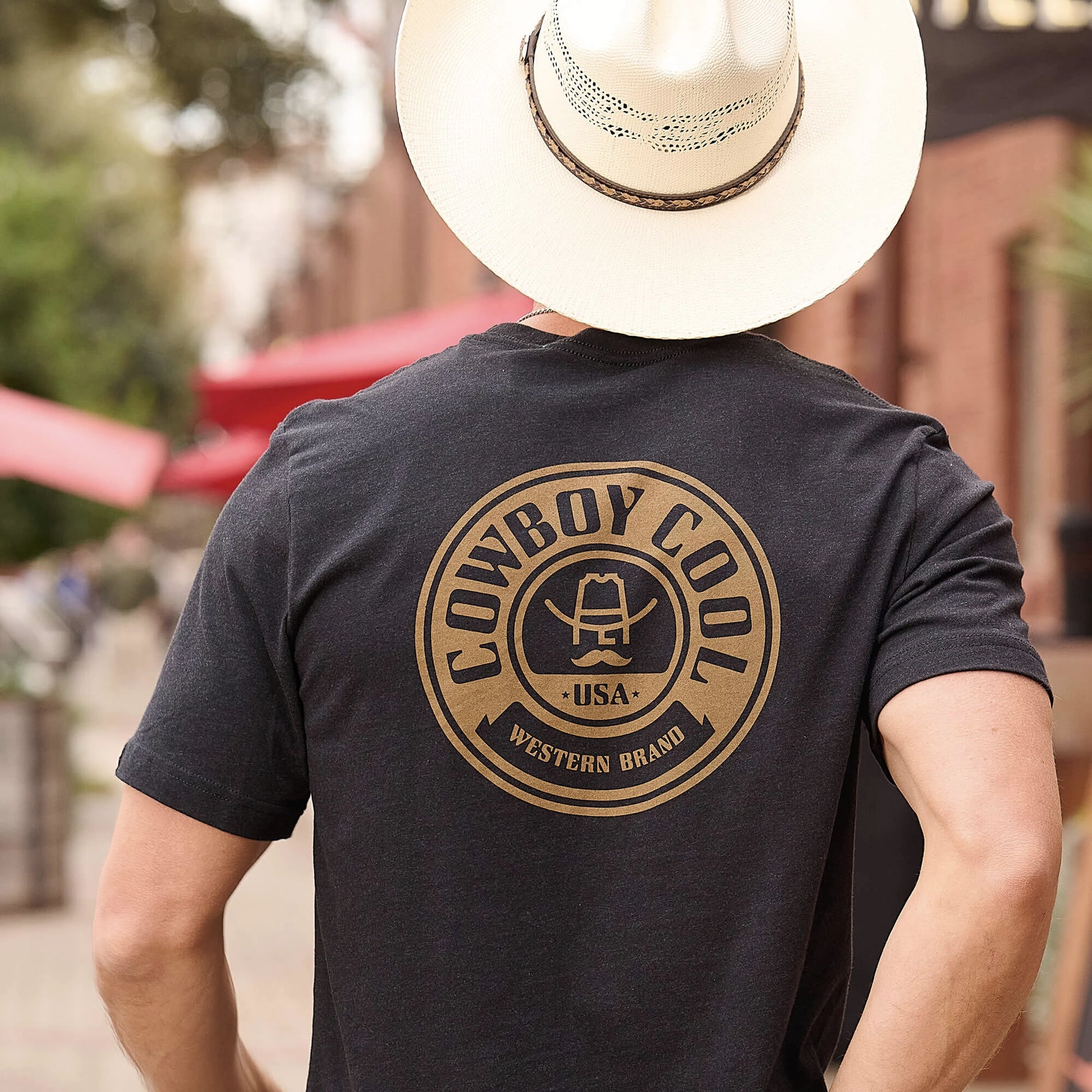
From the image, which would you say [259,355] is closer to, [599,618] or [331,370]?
[331,370]

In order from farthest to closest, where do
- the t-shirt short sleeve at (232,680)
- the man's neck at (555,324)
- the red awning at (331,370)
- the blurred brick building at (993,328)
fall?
the blurred brick building at (993,328) → the red awning at (331,370) → the man's neck at (555,324) → the t-shirt short sleeve at (232,680)

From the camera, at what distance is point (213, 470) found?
9.90 meters

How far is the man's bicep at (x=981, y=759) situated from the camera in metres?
1.25

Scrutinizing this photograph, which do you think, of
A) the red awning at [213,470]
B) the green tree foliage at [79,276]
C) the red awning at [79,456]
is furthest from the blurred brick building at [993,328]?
the green tree foliage at [79,276]

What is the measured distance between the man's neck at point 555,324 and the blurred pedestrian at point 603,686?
52 mm

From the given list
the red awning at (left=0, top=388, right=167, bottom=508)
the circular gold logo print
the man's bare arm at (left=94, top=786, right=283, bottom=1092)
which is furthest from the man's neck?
the red awning at (left=0, top=388, right=167, bottom=508)

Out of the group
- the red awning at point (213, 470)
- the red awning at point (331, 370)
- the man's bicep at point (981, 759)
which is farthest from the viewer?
the red awning at point (213, 470)

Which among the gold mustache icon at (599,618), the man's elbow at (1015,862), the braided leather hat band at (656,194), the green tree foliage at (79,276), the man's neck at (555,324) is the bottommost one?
the green tree foliage at (79,276)

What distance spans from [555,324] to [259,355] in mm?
11800

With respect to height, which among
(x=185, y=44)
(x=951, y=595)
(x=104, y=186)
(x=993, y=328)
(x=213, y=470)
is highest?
(x=951, y=595)

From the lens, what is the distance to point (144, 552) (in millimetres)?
34469

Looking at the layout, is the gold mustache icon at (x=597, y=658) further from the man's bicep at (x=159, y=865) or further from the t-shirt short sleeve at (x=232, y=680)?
the man's bicep at (x=159, y=865)

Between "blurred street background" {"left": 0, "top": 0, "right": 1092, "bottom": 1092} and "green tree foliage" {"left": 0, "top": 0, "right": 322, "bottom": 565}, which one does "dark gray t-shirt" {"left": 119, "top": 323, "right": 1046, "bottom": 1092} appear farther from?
"green tree foliage" {"left": 0, "top": 0, "right": 322, "bottom": 565}

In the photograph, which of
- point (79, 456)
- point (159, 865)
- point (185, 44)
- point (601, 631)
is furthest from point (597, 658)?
point (185, 44)
